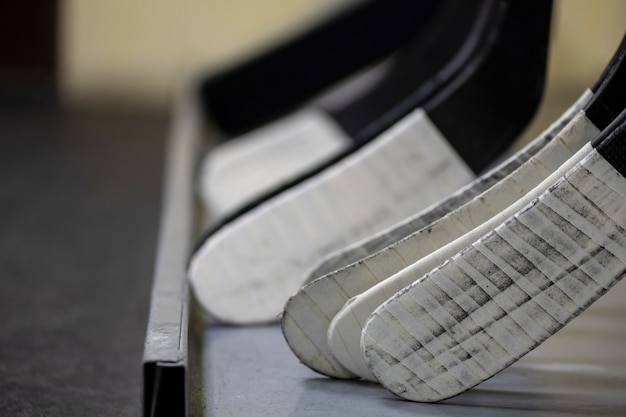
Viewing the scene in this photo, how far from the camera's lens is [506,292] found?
94 centimetres

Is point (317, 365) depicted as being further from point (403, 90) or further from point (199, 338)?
point (403, 90)

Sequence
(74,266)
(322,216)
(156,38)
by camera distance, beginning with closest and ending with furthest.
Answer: (322,216)
(74,266)
(156,38)

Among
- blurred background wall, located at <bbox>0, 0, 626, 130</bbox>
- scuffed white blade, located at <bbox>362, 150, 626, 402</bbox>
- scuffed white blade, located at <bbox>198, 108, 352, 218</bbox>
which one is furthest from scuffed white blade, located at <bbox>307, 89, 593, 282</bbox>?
blurred background wall, located at <bbox>0, 0, 626, 130</bbox>

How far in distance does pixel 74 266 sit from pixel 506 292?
1117mm

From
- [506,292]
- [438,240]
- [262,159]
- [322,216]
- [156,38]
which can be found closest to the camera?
[506,292]

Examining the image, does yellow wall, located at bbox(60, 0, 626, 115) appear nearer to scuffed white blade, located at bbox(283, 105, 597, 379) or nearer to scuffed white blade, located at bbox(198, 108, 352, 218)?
scuffed white blade, located at bbox(198, 108, 352, 218)

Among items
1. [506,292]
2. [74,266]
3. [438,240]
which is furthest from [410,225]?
[74,266]

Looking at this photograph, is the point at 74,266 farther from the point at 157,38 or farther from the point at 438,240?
the point at 157,38

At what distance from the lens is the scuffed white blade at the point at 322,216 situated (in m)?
1.35

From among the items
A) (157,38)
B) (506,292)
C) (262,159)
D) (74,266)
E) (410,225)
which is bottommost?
(506,292)

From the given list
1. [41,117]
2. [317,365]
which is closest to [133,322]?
[317,365]

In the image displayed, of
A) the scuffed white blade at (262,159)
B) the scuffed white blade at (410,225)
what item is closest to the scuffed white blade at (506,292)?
the scuffed white blade at (410,225)

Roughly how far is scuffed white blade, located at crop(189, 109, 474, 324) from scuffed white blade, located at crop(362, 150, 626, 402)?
1.32ft

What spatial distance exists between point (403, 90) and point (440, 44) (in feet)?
0.56
